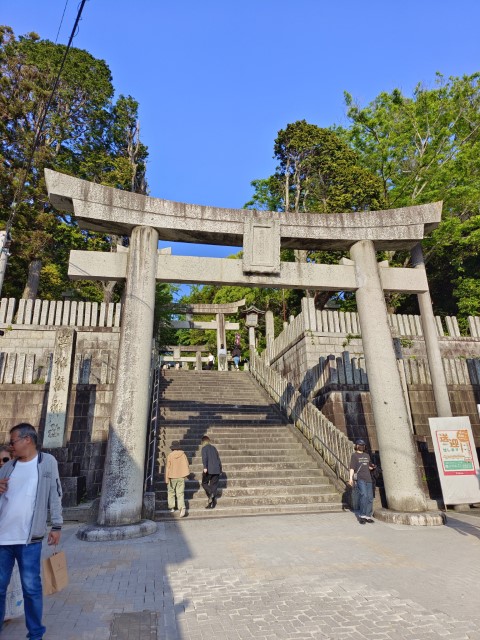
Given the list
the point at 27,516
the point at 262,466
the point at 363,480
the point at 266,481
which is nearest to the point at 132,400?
the point at 266,481

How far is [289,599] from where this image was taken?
369 cm

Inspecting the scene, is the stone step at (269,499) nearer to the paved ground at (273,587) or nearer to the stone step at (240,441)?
the paved ground at (273,587)

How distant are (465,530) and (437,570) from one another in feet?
8.29

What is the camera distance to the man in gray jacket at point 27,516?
2.76 meters

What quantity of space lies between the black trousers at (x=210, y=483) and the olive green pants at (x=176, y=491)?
48 cm

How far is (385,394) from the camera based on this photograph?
25.1 feet

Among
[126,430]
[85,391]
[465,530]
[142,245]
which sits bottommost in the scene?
[465,530]

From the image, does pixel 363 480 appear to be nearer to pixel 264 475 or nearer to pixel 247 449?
pixel 264 475

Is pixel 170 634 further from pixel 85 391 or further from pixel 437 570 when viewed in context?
pixel 85 391

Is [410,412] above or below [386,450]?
above

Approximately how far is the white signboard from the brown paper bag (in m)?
7.52

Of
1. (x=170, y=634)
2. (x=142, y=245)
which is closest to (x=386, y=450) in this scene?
(x=170, y=634)

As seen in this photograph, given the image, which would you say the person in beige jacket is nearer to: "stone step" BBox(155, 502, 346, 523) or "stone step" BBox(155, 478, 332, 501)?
"stone step" BBox(155, 502, 346, 523)

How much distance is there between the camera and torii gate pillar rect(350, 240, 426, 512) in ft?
23.5
